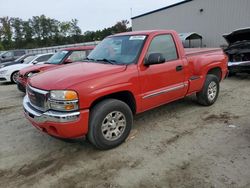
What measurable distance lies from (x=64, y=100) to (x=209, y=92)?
152 inches

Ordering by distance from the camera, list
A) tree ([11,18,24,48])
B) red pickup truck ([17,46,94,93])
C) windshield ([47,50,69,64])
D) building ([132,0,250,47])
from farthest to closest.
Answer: tree ([11,18,24,48]) → building ([132,0,250,47]) → windshield ([47,50,69,64]) → red pickup truck ([17,46,94,93])

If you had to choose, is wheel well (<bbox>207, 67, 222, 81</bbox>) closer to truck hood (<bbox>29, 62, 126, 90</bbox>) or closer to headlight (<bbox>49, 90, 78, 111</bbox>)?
truck hood (<bbox>29, 62, 126, 90</bbox>)

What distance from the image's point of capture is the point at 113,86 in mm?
3984

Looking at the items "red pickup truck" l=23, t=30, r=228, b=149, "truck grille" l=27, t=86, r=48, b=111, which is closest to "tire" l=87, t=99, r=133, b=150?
"red pickup truck" l=23, t=30, r=228, b=149

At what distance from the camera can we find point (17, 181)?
3.40m

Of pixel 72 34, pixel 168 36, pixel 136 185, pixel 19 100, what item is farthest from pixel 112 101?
pixel 72 34

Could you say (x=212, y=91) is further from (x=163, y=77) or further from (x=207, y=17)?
(x=207, y=17)

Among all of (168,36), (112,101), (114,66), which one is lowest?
(112,101)

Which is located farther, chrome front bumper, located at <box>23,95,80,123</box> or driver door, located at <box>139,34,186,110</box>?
driver door, located at <box>139,34,186,110</box>

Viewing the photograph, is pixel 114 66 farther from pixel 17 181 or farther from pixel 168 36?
pixel 17 181

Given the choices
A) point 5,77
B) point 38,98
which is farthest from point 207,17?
point 38,98

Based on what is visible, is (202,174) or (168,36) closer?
(202,174)

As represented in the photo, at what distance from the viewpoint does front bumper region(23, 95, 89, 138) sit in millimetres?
3611

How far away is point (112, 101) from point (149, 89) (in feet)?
2.83
